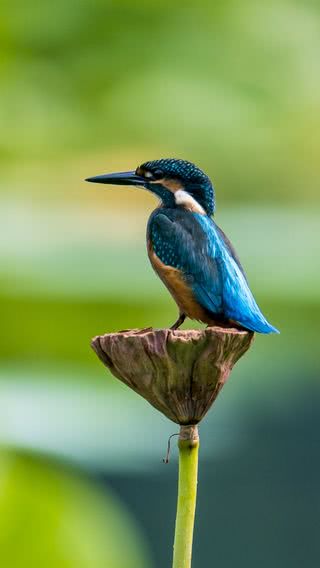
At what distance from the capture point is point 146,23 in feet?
13.3

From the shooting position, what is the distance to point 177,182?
0.78 metres

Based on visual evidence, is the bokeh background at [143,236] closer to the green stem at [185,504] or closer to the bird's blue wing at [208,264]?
the bird's blue wing at [208,264]

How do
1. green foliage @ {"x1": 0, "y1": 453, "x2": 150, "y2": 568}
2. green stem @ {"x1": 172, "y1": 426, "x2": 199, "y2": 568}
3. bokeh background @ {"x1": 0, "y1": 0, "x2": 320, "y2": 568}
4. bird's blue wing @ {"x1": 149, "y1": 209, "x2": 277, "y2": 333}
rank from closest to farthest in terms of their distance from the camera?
green stem @ {"x1": 172, "y1": 426, "x2": 199, "y2": 568}, bird's blue wing @ {"x1": 149, "y1": 209, "x2": 277, "y2": 333}, green foliage @ {"x1": 0, "y1": 453, "x2": 150, "y2": 568}, bokeh background @ {"x1": 0, "y1": 0, "x2": 320, "y2": 568}

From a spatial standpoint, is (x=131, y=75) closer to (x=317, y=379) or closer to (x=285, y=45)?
(x=285, y=45)

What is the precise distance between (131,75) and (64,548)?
8.45ft

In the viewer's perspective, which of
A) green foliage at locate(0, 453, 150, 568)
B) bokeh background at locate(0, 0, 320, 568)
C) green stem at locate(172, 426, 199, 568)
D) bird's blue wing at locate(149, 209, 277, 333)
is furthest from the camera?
bokeh background at locate(0, 0, 320, 568)

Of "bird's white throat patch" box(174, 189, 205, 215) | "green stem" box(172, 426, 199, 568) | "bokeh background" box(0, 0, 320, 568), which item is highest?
"bokeh background" box(0, 0, 320, 568)

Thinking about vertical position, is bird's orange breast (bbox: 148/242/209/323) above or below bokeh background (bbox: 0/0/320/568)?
below

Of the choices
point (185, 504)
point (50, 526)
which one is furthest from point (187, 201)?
point (50, 526)

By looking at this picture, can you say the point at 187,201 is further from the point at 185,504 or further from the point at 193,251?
the point at 185,504

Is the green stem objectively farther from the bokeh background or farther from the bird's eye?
the bokeh background

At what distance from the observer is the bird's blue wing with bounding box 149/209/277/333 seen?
705 millimetres

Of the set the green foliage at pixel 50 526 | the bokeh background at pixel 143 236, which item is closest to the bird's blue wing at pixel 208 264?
the green foliage at pixel 50 526

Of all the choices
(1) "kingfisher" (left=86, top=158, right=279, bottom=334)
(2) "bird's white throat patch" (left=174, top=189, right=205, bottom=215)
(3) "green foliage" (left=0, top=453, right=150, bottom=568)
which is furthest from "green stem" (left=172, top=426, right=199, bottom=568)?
(3) "green foliage" (left=0, top=453, right=150, bottom=568)
